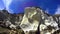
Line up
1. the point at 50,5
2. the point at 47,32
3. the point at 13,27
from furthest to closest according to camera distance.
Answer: the point at 50,5 < the point at 47,32 < the point at 13,27

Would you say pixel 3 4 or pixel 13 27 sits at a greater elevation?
pixel 3 4

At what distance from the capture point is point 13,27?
2.71 m

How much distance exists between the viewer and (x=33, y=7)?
9.88 ft

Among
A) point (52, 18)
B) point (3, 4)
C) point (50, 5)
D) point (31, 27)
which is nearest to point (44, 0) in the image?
point (50, 5)

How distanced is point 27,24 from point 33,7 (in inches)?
12.4

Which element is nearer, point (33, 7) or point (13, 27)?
point (13, 27)

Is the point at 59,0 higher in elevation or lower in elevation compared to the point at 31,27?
higher

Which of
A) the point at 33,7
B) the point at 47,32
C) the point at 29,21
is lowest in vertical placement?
the point at 47,32

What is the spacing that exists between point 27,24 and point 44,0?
1.74ft

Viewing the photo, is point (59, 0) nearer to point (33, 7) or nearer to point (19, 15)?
point (33, 7)

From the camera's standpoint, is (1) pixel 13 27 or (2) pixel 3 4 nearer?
(1) pixel 13 27

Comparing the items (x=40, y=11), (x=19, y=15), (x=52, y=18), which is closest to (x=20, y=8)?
(x=19, y=15)

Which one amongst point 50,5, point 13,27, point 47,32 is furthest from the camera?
point 50,5

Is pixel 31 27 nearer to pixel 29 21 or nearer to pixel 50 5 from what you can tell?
pixel 29 21
